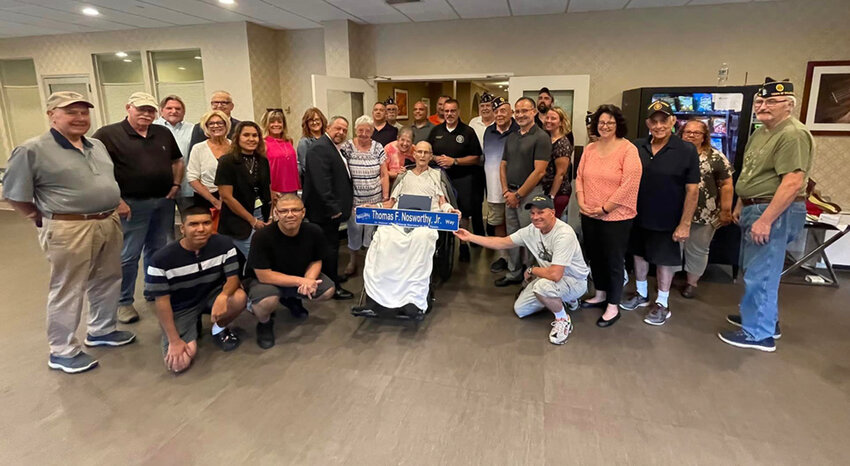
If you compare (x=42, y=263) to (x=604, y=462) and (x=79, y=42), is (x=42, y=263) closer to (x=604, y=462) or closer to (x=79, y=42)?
(x=79, y=42)

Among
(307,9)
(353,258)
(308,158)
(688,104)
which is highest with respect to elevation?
(307,9)

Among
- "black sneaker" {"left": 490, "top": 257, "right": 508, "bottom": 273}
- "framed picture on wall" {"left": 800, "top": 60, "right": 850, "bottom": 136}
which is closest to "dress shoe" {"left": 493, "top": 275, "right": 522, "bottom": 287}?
"black sneaker" {"left": 490, "top": 257, "right": 508, "bottom": 273}

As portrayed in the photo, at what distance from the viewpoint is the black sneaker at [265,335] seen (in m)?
2.88

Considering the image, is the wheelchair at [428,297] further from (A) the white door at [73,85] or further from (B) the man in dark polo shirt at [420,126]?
(A) the white door at [73,85]

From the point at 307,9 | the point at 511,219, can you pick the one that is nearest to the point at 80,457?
the point at 511,219

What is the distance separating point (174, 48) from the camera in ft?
22.2

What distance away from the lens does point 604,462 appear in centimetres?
191

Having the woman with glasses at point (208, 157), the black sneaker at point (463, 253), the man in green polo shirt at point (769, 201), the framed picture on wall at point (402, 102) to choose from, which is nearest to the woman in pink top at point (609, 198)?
the man in green polo shirt at point (769, 201)

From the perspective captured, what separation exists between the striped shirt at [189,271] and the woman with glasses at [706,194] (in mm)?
3350

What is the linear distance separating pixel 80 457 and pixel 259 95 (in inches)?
223

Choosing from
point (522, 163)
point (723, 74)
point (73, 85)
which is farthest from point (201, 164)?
point (73, 85)

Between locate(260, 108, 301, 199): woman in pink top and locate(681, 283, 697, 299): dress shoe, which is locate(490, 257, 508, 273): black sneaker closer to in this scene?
locate(681, 283, 697, 299): dress shoe

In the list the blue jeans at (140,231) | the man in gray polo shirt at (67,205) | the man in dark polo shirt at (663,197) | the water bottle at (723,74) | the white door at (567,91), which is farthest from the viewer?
the white door at (567,91)

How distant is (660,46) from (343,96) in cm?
402
